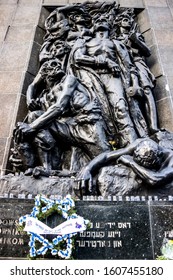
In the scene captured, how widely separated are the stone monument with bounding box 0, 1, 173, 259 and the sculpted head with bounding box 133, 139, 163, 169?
2 cm

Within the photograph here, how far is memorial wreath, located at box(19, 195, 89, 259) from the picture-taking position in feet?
13.9

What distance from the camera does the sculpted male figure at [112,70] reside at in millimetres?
6973

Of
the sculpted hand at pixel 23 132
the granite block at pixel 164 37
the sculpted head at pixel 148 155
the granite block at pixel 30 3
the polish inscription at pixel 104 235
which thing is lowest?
the polish inscription at pixel 104 235

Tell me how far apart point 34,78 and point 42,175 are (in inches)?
139

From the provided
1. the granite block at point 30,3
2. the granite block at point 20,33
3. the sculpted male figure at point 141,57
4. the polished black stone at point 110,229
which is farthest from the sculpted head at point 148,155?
the granite block at point 30,3

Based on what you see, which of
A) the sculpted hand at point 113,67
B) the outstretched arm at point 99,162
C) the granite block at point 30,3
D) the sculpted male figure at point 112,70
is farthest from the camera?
the granite block at point 30,3

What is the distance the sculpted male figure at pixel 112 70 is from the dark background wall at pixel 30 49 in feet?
3.57

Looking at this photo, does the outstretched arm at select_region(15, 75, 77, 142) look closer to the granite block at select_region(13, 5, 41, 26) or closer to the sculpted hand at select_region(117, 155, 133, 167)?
the sculpted hand at select_region(117, 155, 133, 167)

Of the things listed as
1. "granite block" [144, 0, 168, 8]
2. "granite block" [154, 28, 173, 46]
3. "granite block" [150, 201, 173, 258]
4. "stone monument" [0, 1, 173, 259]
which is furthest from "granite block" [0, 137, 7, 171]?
"granite block" [144, 0, 168, 8]

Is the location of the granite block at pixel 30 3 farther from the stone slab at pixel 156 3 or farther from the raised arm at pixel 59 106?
the raised arm at pixel 59 106

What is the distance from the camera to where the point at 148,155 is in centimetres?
538

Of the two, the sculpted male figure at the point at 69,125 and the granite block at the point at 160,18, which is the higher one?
the granite block at the point at 160,18

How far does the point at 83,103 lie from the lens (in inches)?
270

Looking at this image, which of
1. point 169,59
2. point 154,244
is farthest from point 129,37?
point 154,244
